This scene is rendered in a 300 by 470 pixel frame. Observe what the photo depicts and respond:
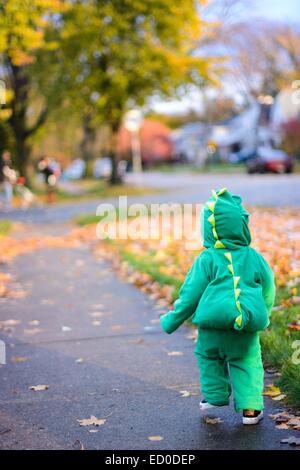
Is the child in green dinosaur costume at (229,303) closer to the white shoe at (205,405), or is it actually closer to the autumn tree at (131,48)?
the white shoe at (205,405)

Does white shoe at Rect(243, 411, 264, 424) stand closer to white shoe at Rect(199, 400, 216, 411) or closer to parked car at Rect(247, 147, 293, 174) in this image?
white shoe at Rect(199, 400, 216, 411)

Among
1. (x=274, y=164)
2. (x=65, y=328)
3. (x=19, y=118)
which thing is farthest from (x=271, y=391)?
(x=274, y=164)

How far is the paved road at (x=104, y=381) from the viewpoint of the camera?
13.2ft

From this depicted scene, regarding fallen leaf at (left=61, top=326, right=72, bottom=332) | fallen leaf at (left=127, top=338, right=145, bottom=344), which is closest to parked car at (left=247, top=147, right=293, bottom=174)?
fallen leaf at (left=61, top=326, right=72, bottom=332)

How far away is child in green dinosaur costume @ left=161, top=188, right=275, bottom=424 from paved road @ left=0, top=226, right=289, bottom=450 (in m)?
0.26

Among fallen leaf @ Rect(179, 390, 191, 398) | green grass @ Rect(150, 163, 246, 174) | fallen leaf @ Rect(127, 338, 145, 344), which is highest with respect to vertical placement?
fallen leaf @ Rect(179, 390, 191, 398)

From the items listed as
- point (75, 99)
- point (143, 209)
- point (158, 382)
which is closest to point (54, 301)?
point (158, 382)

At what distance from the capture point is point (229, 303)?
4012 millimetres

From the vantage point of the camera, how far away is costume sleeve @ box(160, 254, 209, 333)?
4.16 meters

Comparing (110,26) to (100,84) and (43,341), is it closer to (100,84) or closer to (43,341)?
(100,84)

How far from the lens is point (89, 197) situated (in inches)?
1129

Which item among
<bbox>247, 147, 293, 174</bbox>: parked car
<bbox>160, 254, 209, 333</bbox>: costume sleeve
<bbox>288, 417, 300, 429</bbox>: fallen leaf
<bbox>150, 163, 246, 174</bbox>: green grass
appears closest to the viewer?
<bbox>288, 417, 300, 429</bbox>: fallen leaf

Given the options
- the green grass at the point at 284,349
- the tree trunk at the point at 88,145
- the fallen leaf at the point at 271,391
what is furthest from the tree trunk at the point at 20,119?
the fallen leaf at the point at 271,391

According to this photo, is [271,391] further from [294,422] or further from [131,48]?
[131,48]
